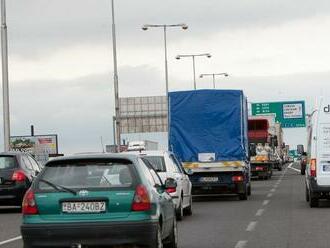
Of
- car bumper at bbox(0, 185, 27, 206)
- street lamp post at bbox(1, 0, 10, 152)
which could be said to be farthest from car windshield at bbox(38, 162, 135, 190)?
street lamp post at bbox(1, 0, 10, 152)

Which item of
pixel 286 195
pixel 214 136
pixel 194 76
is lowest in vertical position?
pixel 286 195

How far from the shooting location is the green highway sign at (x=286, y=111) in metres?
97.7

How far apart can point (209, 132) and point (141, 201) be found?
17.1 m

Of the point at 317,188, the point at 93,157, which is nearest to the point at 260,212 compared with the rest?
the point at 317,188

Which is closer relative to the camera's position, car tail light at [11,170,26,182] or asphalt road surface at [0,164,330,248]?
asphalt road surface at [0,164,330,248]

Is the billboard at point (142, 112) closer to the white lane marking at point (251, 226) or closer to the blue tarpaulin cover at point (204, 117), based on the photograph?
the blue tarpaulin cover at point (204, 117)

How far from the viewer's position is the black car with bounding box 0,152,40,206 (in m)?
23.0

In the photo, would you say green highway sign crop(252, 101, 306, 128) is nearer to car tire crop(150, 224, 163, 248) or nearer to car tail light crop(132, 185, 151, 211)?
car tire crop(150, 224, 163, 248)

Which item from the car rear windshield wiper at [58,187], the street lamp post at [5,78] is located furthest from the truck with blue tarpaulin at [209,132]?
the car rear windshield wiper at [58,187]

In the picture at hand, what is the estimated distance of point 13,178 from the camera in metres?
23.1

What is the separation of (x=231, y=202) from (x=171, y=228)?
14.0 m

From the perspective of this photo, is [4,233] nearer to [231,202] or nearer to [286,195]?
[231,202]

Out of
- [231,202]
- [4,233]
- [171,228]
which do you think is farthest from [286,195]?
[171,228]

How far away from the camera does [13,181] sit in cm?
2305
